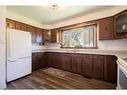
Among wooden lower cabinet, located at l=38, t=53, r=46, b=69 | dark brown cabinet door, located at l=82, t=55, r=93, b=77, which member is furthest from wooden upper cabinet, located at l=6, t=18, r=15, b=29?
dark brown cabinet door, located at l=82, t=55, r=93, b=77

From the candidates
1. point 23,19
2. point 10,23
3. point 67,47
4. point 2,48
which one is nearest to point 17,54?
point 2,48

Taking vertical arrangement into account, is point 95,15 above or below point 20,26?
above

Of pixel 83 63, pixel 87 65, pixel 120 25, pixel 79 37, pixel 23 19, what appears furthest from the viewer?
pixel 79 37

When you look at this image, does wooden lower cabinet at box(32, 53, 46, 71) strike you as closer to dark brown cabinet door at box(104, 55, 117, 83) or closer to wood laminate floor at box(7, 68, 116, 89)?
wood laminate floor at box(7, 68, 116, 89)

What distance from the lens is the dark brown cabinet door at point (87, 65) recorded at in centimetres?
309

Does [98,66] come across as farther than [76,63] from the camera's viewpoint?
No

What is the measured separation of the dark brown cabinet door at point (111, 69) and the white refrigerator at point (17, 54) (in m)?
2.53

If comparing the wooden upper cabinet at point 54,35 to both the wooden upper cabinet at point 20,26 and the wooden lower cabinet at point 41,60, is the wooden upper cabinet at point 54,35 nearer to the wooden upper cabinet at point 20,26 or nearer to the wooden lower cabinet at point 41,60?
the wooden lower cabinet at point 41,60

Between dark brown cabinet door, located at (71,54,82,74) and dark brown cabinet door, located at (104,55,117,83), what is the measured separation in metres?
0.93

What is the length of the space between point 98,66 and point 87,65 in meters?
0.39

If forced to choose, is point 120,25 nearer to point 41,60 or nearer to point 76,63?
point 76,63

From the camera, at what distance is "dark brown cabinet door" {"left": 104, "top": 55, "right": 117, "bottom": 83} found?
8.41 feet

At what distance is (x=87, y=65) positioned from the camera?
3.16 meters
